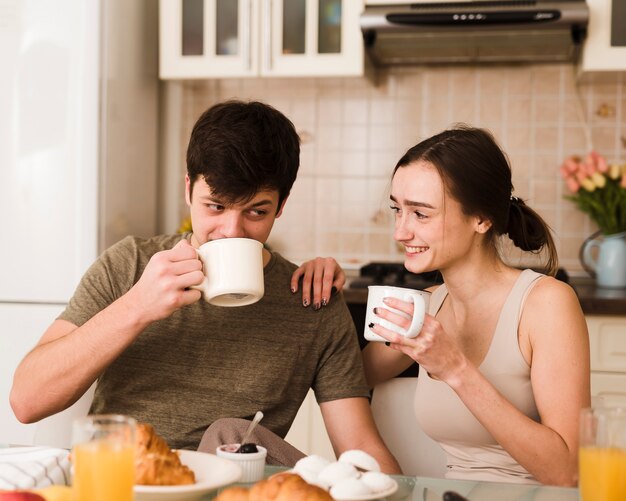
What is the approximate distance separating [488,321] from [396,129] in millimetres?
1611

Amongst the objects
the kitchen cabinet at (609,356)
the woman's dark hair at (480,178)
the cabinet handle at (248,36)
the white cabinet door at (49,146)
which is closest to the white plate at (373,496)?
the woman's dark hair at (480,178)

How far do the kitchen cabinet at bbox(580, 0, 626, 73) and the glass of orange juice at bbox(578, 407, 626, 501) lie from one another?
188 cm

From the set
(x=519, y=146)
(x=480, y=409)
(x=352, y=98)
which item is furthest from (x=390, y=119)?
(x=480, y=409)

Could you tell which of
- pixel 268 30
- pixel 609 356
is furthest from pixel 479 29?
pixel 609 356

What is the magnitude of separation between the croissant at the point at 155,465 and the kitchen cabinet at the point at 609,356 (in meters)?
1.68

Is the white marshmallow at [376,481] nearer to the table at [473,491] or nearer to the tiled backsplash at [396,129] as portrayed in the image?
the table at [473,491]

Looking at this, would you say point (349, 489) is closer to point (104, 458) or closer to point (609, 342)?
point (104, 458)

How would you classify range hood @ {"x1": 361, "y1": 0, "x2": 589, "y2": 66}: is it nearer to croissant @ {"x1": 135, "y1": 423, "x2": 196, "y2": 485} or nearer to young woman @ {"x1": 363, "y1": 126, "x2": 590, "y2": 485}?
young woman @ {"x1": 363, "y1": 126, "x2": 590, "y2": 485}

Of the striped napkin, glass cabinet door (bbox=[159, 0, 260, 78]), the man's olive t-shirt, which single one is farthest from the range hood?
the striped napkin

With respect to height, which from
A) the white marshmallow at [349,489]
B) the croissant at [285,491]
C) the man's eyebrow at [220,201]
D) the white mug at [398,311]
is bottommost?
the white marshmallow at [349,489]

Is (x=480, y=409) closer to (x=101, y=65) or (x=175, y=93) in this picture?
(x=101, y=65)

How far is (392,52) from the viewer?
279 centimetres

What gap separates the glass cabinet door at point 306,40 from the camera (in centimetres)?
267

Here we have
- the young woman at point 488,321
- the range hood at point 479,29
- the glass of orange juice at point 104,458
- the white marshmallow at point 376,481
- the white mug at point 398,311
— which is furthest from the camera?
the range hood at point 479,29
